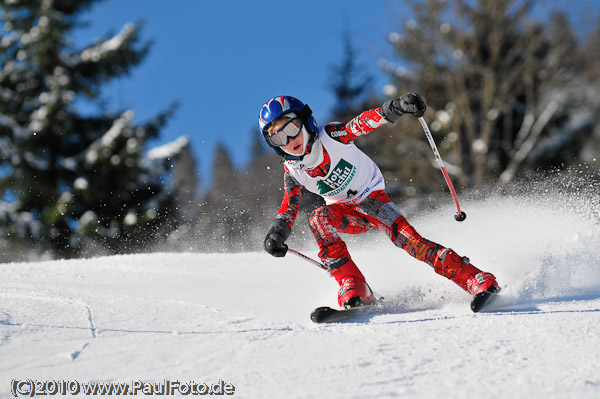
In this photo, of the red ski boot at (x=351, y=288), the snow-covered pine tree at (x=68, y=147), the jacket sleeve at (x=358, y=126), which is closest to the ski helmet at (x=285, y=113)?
the jacket sleeve at (x=358, y=126)


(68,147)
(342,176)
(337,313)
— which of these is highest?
(68,147)

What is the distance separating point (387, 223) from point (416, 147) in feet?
48.5

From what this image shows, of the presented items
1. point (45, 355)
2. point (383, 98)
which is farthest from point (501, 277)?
point (383, 98)

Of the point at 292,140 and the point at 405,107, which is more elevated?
the point at 405,107

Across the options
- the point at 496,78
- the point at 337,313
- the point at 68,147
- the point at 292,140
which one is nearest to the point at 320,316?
the point at 337,313

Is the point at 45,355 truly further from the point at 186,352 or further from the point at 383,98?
the point at 383,98

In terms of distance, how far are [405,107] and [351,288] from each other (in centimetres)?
132

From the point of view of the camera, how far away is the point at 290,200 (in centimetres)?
397

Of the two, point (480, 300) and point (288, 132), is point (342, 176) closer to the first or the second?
point (288, 132)

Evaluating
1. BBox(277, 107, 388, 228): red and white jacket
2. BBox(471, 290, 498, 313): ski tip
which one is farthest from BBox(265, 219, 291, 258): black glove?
BBox(471, 290, 498, 313): ski tip

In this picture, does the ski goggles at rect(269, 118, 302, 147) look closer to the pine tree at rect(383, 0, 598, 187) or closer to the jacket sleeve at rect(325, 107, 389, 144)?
the jacket sleeve at rect(325, 107, 389, 144)

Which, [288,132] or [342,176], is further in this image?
[342,176]

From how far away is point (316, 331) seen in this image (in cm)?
280

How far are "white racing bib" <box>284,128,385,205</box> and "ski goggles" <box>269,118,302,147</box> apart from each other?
0.69 feet
